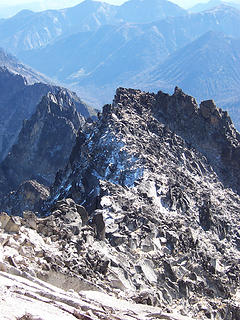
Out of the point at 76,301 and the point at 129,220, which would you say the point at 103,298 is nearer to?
the point at 76,301

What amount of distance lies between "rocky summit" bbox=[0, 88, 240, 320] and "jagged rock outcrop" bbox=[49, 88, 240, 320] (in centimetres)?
12

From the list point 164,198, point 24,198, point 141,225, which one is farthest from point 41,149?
point 141,225

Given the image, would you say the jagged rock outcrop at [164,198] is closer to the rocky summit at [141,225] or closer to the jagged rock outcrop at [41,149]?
the rocky summit at [141,225]

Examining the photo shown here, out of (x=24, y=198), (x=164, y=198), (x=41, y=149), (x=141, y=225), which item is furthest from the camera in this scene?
(x=41, y=149)

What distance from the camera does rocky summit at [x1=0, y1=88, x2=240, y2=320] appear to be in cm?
2588

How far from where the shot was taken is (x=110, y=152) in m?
58.3

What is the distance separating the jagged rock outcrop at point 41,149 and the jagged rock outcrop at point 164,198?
6751cm

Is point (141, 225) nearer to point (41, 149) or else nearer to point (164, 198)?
point (164, 198)

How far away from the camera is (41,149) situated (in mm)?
148500

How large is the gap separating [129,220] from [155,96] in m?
→ 39.2

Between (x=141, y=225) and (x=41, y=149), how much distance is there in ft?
364

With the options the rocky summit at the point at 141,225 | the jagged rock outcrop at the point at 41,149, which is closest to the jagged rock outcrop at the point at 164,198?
the rocky summit at the point at 141,225

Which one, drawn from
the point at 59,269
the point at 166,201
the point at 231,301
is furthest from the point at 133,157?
the point at 59,269

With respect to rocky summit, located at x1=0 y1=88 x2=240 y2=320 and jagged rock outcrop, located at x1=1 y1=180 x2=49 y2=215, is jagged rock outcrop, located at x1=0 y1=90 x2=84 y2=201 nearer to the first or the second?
jagged rock outcrop, located at x1=1 y1=180 x2=49 y2=215
